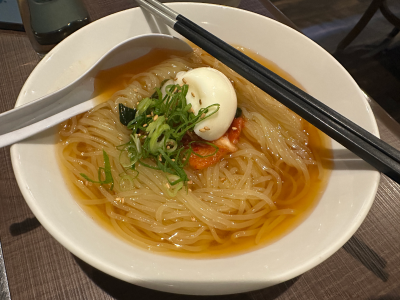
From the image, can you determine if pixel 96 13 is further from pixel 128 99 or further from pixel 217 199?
pixel 217 199

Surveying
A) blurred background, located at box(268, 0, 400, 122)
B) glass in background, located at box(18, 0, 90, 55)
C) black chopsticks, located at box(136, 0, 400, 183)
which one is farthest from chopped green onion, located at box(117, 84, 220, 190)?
blurred background, located at box(268, 0, 400, 122)

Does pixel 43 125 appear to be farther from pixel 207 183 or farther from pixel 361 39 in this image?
pixel 361 39

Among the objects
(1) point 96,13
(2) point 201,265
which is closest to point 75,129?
(2) point 201,265

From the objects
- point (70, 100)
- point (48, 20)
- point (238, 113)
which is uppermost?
point (48, 20)

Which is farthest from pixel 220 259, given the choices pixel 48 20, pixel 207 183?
pixel 48 20

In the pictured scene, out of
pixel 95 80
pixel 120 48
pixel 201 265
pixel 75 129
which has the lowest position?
pixel 201 265
